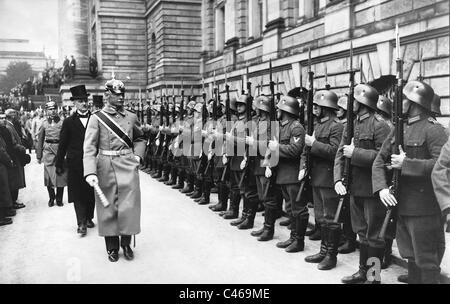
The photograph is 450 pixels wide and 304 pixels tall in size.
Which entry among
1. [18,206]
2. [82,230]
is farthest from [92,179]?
[18,206]

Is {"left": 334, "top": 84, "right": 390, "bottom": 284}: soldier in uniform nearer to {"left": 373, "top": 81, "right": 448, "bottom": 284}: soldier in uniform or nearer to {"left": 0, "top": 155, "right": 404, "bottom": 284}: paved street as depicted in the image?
{"left": 373, "top": 81, "right": 448, "bottom": 284}: soldier in uniform

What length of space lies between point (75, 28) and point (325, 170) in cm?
2520

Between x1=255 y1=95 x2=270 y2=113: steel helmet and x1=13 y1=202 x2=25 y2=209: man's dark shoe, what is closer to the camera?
x1=255 y1=95 x2=270 y2=113: steel helmet

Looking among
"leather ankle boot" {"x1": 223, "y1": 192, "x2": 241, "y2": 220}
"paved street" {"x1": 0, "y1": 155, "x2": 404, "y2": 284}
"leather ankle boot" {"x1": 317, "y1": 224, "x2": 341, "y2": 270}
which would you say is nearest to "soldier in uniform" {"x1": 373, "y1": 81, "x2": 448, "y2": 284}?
"paved street" {"x1": 0, "y1": 155, "x2": 404, "y2": 284}

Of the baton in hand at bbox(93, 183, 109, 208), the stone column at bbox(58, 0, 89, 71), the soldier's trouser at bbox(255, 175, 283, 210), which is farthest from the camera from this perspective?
the stone column at bbox(58, 0, 89, 71)

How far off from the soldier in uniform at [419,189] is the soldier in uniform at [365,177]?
0.35 metres

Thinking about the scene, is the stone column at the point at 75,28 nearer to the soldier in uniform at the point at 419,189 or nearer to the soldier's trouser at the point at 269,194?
the soldier's trouser at the point at 269,194

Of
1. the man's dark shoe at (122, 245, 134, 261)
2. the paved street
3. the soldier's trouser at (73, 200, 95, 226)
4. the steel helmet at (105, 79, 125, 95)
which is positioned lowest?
the paved street

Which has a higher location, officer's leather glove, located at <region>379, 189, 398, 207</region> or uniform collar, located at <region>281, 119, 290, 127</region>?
uniform collar, located at <region>281, 119, 290, 127</region>

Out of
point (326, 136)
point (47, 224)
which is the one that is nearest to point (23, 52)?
point (47, 224)

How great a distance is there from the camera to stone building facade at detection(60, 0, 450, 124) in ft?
32.5

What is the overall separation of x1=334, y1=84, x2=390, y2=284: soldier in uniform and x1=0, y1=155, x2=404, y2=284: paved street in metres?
0.48

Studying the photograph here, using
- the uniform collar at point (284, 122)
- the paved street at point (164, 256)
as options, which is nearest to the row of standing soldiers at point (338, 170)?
the uniform collar at point (284, 122)
